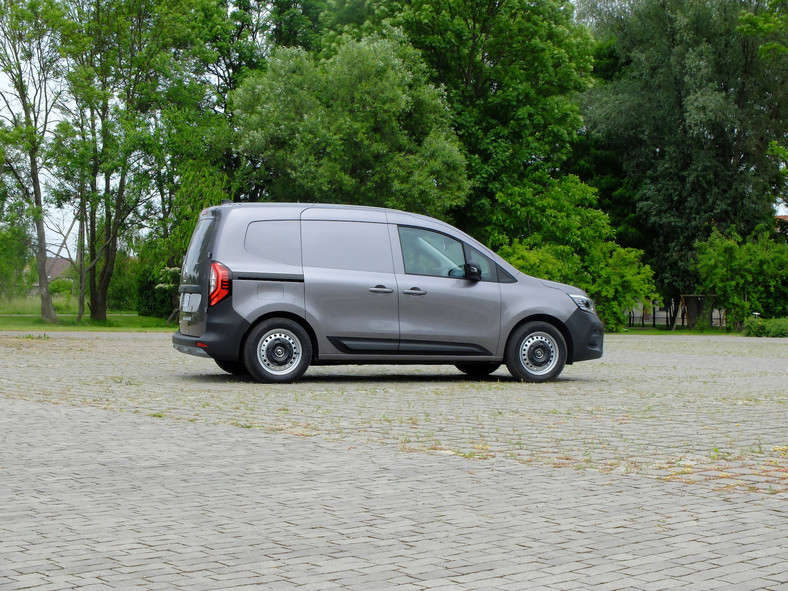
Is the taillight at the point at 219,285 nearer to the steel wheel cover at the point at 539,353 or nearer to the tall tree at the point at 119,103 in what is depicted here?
the steel wheel cover at the point at 539,353

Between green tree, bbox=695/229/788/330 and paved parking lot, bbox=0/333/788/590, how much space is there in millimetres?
28641

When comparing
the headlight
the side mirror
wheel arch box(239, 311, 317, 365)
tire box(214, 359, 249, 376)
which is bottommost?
tire box(214, 359, 249, 376)

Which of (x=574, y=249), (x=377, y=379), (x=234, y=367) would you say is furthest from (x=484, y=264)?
(x=574, y=249)

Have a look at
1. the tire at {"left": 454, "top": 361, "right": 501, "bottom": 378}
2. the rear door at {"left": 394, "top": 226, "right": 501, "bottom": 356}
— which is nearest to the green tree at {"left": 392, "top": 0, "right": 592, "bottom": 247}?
the tire at {"left": 454, "top": 361, "right": 501, "bottom": 378}

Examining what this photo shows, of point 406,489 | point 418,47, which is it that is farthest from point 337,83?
point 406,489

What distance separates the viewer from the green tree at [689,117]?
4194cm

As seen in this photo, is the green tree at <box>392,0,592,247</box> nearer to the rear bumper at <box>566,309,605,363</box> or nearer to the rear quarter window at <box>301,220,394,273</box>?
the rear bumper at <box>566,309,605,363</box>

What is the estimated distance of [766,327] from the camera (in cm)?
3469

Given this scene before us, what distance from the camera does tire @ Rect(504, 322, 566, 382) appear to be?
1368 centimetres

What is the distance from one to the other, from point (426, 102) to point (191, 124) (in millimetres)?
11664

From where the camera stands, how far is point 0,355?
18.8m

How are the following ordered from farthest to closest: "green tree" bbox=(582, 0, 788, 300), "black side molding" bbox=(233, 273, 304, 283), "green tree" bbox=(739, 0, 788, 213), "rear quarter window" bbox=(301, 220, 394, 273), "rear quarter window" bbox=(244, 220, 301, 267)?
"green tree" bbox=(582, 0, 788, 300) < "green tree" bbox=(739, 0, 788, 213) < "rear quarter window" bbox=(301, 220, 394, 273) < "rear quarter window" bbox=(244, 220, 301, 267) < "black side molding" bbox=(233, 273, 304, 283)

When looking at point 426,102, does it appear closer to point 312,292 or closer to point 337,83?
point 337,83

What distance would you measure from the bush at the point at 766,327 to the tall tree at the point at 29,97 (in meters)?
27.5
